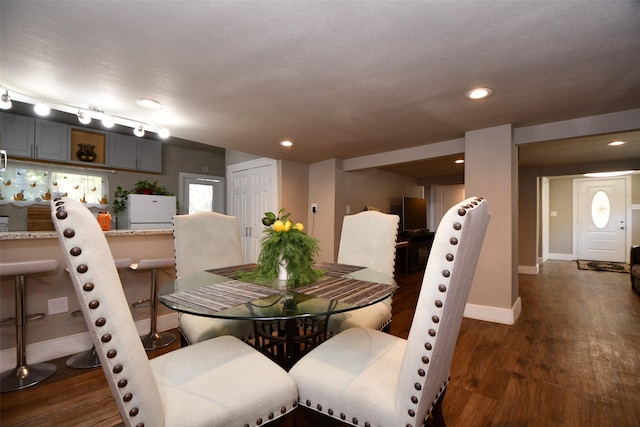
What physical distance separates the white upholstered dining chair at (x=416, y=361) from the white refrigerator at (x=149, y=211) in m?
4.26

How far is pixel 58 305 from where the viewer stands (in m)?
2.23

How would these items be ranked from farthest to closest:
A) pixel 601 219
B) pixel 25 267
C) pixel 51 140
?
1. pixel 601 219
2. pixel 51 140
3. pixel 25 267

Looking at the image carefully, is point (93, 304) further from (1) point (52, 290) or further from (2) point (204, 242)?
(1) point (52, 290)

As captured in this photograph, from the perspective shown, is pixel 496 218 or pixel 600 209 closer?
pixel 496 218

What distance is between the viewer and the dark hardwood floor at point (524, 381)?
60.9 inches

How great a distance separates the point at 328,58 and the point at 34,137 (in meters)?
4.52

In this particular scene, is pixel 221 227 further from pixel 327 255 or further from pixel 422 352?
pixel 327 255

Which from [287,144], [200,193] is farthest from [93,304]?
[200,193]

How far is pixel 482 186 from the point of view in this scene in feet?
9.91

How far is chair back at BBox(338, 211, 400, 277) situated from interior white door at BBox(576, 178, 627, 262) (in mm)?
7726

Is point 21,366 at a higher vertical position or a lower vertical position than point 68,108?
lower

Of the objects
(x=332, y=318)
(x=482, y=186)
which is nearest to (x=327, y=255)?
(x=482, y=186)

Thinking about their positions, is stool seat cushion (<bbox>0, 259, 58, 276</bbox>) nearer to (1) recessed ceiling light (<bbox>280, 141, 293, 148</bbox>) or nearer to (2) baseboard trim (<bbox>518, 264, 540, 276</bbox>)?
(1) recessed ceiling light (<bbox>280, 141, 293, 148</bbox>)

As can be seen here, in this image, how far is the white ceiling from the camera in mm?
1287
